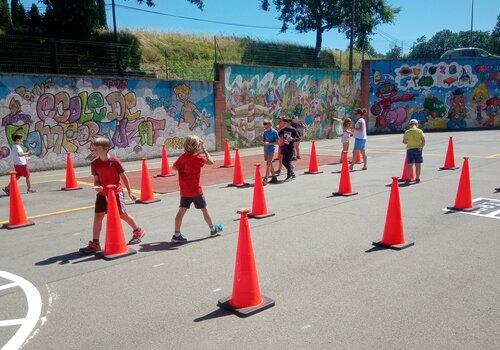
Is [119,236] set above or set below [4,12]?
below

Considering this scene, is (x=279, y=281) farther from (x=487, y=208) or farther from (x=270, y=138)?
(x=270, y=138)

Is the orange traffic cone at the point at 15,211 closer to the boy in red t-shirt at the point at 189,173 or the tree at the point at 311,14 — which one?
the boy in red t-shirt at the point at 189,173

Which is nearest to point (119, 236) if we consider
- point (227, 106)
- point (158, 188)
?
point (158, 188)

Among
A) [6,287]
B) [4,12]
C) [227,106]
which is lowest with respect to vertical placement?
[6,287]

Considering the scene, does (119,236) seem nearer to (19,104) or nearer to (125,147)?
(19,104)

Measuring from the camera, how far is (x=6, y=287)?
5.39 metres

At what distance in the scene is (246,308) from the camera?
179 inches

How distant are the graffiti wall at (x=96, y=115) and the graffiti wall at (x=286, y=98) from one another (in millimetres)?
1592

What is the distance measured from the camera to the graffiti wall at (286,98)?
22578mm

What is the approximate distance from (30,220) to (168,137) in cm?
1137

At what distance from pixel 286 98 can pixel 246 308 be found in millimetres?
21341

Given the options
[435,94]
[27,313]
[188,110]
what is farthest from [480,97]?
[27,313]

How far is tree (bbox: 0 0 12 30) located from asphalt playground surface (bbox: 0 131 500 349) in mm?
21705

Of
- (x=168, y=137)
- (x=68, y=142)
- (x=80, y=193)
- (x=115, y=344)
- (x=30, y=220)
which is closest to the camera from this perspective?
(x=115, y=344)
